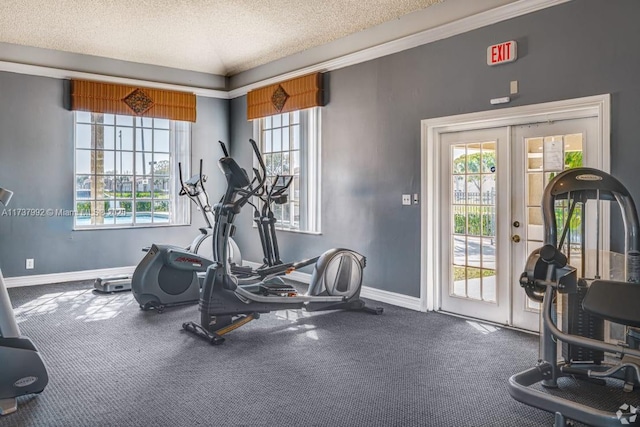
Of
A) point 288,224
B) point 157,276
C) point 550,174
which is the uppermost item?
point 550,174

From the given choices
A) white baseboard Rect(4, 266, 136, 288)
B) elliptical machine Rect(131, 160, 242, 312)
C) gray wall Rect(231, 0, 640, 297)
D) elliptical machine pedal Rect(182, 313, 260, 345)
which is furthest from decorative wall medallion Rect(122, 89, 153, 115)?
elliptical machine pedal Rect(182, 313, 260, 345)

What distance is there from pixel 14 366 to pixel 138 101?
5100 mm

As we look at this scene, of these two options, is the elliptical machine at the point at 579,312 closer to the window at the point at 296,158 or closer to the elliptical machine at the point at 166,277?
the elliptical machine at the point at 166,277

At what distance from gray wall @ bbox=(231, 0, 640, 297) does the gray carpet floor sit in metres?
1.05

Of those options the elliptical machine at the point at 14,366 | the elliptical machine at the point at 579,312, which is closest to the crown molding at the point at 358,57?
the elliptical machine at the point at 579,312

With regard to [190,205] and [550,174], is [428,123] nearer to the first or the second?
[550,174]

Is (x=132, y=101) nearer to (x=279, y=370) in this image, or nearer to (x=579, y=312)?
(x=279, y=370)

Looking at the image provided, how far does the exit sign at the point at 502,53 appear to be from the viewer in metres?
4.36

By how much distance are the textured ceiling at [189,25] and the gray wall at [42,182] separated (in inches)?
27.9

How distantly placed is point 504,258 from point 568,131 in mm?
1273

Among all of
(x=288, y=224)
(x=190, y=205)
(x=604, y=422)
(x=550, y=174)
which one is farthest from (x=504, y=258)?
(x=190, y=205)

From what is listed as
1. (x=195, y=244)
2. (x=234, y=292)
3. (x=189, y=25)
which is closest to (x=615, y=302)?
(x=234, y=292)

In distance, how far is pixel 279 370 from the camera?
11.5 feet

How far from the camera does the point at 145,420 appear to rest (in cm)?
272
